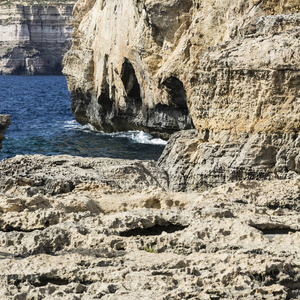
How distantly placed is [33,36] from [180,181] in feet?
439

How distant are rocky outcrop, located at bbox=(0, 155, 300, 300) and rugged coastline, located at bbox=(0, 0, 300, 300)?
0.02m

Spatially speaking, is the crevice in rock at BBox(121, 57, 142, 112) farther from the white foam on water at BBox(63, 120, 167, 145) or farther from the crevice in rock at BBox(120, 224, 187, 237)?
the crevice in rock at BBox(120, 224, 187, 237)

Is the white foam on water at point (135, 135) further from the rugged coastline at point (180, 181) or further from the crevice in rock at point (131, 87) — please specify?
the crevice in rock at point (131, 87)

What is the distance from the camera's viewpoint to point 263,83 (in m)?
15.4

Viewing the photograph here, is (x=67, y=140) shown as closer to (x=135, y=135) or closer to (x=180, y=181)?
(x=135, y=135)

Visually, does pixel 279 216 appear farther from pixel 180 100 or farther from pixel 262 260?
pixel 180 100

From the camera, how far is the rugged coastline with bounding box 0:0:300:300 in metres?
6.50

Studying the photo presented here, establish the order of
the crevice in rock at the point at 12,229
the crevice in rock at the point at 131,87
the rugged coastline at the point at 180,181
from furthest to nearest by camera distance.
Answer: the crevice in rock at the point at 131,87
the crevice in rock at the point at 12,229
the rugged coastline at the point at 180,181

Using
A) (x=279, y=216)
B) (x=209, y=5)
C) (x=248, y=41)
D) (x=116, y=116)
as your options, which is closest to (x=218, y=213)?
(x=279, y=216)

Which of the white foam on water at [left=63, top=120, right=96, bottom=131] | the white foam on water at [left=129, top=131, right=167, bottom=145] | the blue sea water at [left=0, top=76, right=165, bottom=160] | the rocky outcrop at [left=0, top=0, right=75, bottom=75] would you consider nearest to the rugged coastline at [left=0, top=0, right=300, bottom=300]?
the white foam on water at [left=129, top=131, right=167, bottom=145]

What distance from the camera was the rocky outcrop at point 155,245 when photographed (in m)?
6.18

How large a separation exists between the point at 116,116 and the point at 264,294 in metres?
31.0

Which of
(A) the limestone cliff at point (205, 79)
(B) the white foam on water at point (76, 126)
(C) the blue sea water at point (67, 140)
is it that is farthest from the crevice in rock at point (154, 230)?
(B) the white foam on water at point (76, 126)

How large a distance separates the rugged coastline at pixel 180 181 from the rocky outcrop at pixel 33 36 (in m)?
110
